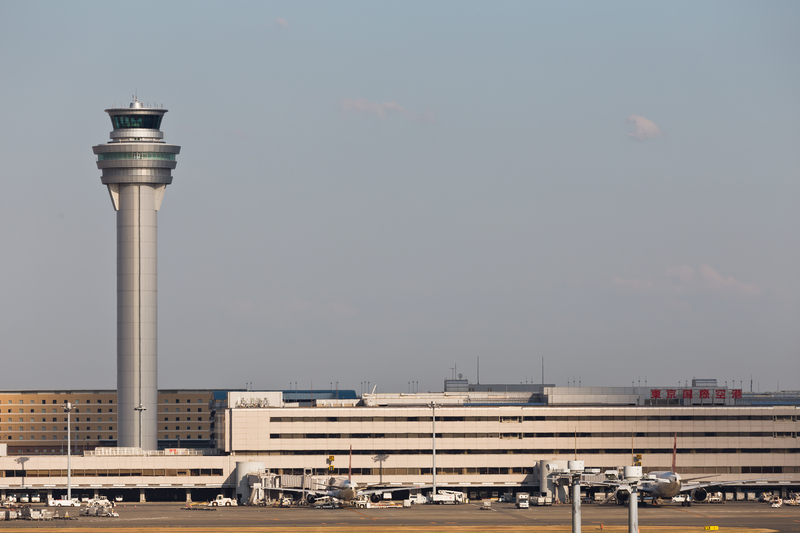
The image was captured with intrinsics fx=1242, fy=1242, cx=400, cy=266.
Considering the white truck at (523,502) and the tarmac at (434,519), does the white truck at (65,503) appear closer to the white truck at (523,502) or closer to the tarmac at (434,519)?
the tarmac at (434,519)

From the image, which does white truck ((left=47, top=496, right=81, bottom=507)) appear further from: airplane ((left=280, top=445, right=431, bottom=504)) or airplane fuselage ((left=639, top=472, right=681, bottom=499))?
airplane fuselage ((left=639, top=472, right=681, bottom=499))

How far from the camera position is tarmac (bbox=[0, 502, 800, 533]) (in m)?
140

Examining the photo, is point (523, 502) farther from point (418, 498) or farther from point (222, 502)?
point (222, 502)

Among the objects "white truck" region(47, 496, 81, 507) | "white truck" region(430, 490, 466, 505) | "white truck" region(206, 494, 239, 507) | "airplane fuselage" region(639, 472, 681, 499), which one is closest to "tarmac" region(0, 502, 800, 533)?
"airplane fuselage" region(639, 472, 681, 499)

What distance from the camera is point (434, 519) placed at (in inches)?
6033

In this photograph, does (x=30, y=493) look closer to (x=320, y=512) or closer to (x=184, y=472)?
(x=184, y=472)

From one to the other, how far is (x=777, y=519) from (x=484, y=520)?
36.1 meters

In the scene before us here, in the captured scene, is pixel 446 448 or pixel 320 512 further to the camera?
pixel 446 448

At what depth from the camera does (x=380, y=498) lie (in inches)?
7470

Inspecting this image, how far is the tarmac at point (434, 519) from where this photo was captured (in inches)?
5522

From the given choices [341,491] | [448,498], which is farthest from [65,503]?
[448,498]

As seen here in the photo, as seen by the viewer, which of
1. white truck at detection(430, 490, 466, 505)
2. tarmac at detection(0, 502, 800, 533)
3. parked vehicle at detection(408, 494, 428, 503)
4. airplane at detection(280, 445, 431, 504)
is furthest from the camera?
parked vehicle at detection(408, 494, 428, 503)

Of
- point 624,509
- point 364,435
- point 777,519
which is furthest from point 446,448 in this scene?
point 777,519

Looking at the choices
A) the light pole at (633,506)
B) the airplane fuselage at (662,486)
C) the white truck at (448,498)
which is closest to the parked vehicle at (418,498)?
the white truck at (448,498)
